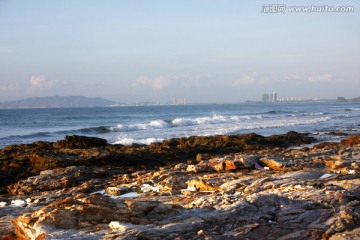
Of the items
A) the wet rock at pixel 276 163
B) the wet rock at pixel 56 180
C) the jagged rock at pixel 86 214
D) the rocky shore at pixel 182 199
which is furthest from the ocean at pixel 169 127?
the jagged rock at pixel 86 214

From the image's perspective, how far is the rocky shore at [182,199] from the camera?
194 inches

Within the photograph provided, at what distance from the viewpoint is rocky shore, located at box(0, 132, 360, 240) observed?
4.93 meters

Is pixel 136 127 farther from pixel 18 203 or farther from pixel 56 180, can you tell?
pixel 18 203

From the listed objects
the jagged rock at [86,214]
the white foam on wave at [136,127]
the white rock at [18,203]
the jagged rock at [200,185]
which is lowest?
the white foam on wave at [136,127]

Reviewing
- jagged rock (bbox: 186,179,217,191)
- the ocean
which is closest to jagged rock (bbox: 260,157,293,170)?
jagged rock (bbox: 186,179,217,191)

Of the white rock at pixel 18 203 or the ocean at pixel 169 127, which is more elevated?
the white rock at pixel 18 203

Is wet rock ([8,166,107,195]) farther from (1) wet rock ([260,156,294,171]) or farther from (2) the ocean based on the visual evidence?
(2) the ocean

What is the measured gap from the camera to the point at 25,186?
10.6 metres

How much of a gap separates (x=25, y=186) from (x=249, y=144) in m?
11.8

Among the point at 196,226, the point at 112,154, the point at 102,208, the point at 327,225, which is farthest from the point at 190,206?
the point at 112,154

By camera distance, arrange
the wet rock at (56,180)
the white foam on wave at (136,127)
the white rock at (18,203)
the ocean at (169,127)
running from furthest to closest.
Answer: the white foam on wave at (136,127) < the ocean at (169,127) < the wet rock at (56,180) < the white rock at (18,203)

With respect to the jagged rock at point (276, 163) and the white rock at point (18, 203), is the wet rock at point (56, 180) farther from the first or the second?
the jagged rock at point (276, 163)

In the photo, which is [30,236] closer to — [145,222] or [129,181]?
[145,222]

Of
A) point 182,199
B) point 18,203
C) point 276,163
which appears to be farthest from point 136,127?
point 182,199
